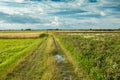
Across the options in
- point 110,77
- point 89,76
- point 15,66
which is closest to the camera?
point 110,77

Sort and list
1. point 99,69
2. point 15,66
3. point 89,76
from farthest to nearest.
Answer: point 15,66
point 99,69
point 89,76

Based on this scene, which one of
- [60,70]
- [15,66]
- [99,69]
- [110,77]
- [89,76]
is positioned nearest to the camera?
[110,77]

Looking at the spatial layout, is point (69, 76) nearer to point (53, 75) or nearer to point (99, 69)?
point (53, 75)

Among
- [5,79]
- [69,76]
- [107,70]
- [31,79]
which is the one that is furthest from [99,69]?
[5,79]

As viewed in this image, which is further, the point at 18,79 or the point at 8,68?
the point at 8,68

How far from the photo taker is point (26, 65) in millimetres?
20156

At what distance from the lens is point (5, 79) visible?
50.2ft

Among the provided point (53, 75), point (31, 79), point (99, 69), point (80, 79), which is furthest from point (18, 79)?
point (99, 69)

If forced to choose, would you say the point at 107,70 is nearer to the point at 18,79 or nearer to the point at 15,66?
the point at 18,79

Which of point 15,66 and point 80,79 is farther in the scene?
point 15,66

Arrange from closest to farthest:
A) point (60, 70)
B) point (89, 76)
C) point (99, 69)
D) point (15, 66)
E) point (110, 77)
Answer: point (110, 77)
point (89, 76)
point (99, 69)
point (60, 70)
point (15, 66)

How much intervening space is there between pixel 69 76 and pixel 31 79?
8.19 feet

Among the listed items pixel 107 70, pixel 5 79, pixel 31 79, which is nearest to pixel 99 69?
pixel 107 70

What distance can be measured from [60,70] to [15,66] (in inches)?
152
